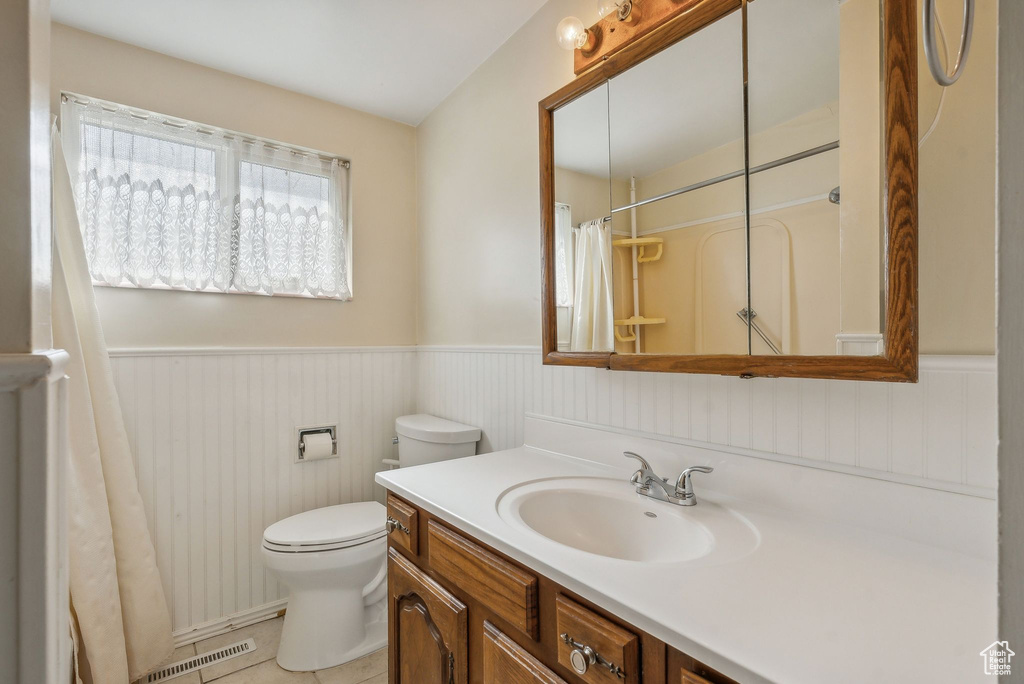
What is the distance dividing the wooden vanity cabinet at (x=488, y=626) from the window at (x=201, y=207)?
1.33 meters

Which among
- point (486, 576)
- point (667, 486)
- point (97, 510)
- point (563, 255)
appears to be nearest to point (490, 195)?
point (563, 255)

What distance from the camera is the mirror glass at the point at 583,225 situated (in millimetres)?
1375

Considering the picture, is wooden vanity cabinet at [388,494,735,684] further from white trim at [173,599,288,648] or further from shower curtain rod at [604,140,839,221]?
white trim at [173,599,288,648]

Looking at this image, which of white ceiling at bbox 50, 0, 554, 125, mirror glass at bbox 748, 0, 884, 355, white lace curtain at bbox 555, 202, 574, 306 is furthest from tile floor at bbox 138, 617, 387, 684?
white ceiling at bbox 50, 0, 554, 125

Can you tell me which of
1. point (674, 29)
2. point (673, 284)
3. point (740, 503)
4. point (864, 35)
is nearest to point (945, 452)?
point (740, 503)

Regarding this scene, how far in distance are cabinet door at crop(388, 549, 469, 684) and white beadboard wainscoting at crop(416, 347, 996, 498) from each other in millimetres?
647

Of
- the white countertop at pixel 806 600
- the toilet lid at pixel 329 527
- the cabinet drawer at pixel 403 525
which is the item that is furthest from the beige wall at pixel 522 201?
the toilet lid at pixel 329 527

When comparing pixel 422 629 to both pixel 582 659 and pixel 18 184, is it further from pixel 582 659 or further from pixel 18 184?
pixel 18 184

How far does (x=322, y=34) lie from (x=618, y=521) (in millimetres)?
2006

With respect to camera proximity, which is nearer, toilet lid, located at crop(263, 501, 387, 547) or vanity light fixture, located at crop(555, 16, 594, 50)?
vanity light fixture, located at crop(555, 16, 594, 50)

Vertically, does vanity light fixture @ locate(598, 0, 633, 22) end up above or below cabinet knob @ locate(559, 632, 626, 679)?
above

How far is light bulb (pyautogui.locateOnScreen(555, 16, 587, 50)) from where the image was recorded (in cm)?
141

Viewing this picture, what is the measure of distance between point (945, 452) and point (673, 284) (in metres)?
0.61

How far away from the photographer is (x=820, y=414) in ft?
3.17
